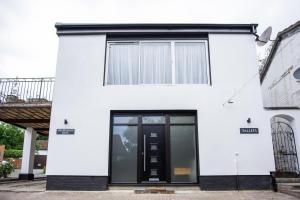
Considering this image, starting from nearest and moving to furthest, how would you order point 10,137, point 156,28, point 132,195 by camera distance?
1. point 132,195
2. point 156,28
3. point 10,137

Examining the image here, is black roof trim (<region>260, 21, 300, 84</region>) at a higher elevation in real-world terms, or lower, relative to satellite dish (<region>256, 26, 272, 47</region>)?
higher

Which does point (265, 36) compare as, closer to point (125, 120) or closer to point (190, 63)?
point (190, 63)

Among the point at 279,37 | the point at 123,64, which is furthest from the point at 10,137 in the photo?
the point at 279,37

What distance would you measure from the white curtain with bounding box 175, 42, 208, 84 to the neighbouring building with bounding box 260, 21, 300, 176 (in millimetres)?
2671

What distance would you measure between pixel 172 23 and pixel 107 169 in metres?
5.65

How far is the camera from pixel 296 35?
37.5 ft

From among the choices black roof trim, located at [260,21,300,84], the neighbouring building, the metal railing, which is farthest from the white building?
black roof trim, located at [260,21,300,84]

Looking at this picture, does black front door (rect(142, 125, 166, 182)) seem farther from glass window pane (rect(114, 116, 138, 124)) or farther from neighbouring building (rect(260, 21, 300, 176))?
neighbouring building (rect(260, 21, 300, 176))

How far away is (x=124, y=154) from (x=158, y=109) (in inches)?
76.4

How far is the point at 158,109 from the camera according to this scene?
9547 millimetres

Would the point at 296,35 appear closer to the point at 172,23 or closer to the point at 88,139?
the point at 172,23

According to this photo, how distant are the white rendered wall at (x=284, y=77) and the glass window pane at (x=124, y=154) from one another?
6849 mm

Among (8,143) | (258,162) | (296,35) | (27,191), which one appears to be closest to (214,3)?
(296,35)

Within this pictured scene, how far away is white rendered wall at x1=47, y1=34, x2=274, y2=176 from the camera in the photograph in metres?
9.12
